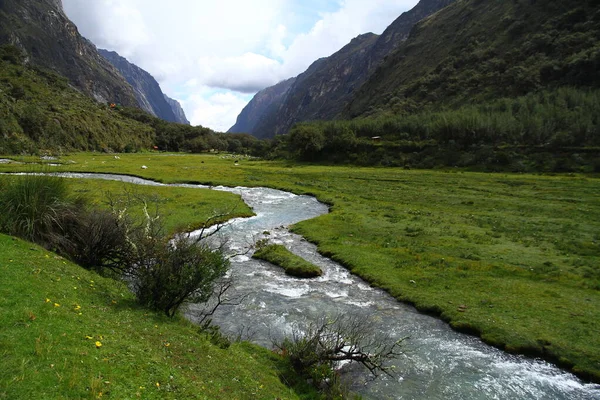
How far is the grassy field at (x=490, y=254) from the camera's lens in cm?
1822

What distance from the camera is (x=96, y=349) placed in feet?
30.9

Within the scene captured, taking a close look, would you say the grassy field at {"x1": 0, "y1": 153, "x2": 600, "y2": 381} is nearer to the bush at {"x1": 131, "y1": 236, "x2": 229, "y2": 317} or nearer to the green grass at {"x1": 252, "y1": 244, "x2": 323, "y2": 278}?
the green grass at {"x1": 252, "y1": 244, "x2": 323, "y2": 278}

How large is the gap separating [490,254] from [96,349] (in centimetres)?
2863

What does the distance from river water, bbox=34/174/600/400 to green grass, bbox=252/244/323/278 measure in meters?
0.69

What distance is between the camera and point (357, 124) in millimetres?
139375

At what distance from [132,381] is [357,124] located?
A: 138 m

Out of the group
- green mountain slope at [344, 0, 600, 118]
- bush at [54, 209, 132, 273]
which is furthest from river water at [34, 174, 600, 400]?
green mountain slope at [344, 0, 600, 118]

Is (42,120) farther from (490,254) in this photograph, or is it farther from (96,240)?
(490,254)

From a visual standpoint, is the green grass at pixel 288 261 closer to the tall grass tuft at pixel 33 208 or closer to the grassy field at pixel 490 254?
the grassy field at pixel 490 254

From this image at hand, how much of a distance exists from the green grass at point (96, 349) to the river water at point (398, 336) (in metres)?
3.63

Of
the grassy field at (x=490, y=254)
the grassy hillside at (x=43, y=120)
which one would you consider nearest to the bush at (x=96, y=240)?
the grassy field at (x=490, y=254)

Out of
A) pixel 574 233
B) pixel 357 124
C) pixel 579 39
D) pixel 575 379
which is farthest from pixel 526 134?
pixel 575 379

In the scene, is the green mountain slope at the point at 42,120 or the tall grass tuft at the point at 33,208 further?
the green mountain slope at the point at 42,120

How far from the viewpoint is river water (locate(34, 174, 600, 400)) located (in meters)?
13.9
